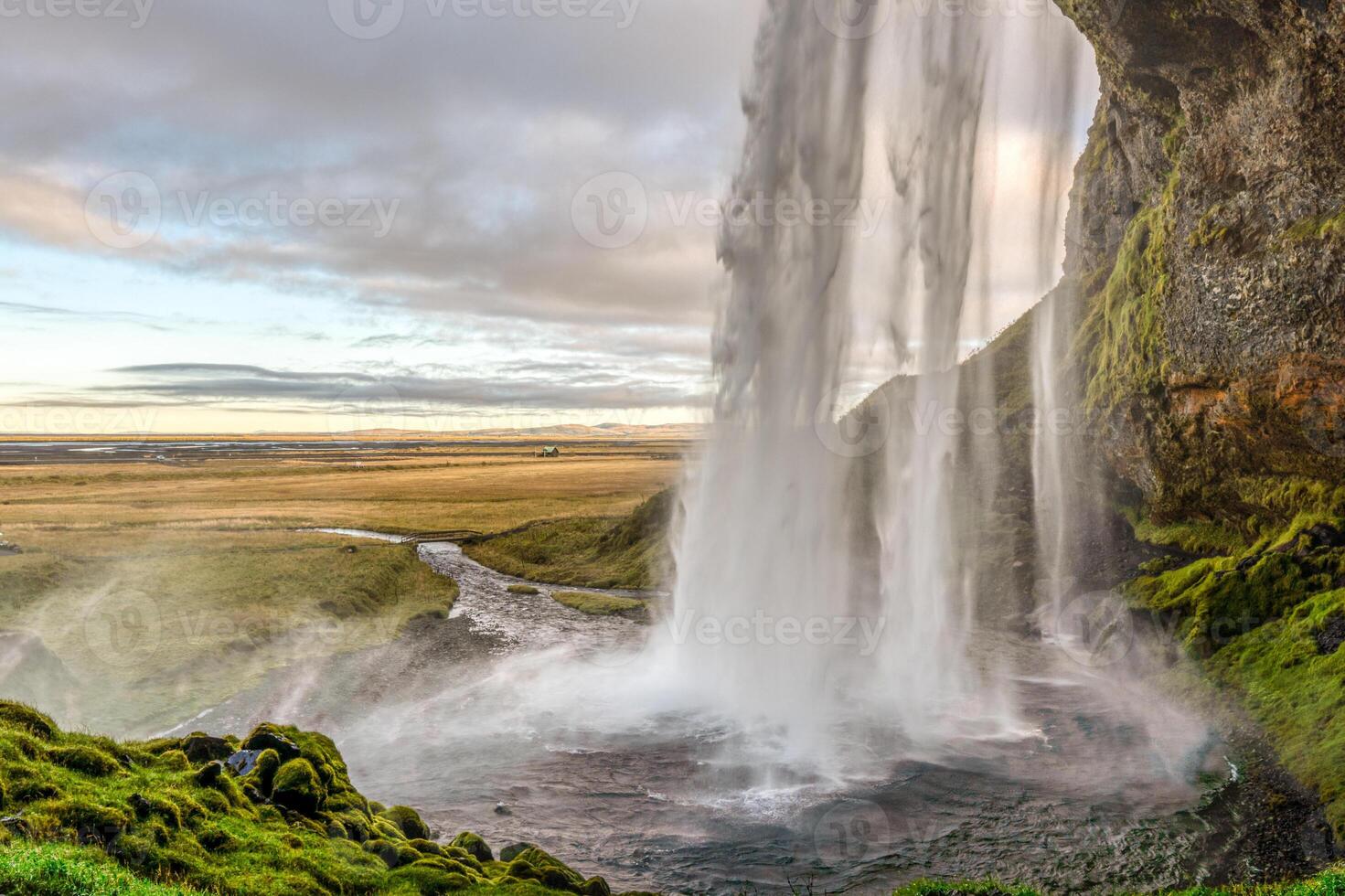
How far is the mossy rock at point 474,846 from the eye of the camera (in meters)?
15.7

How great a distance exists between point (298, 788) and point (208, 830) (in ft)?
9.53

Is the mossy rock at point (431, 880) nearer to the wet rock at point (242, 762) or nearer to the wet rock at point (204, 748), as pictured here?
the wet rock at point (242, 762)

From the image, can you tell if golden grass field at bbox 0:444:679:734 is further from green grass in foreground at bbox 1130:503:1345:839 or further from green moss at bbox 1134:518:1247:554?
green moss at bbox 1134:518:1247:554

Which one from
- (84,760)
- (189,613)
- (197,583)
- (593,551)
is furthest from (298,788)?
(593,551)

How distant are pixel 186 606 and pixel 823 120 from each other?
1467 inches

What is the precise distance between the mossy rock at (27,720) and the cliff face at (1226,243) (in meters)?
35.3

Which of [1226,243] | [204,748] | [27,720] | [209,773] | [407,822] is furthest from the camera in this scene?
[1226,243]

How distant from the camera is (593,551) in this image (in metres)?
57.3

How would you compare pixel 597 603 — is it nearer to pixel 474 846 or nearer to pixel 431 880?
pixel 474 846

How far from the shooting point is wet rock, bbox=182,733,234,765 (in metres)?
15.8

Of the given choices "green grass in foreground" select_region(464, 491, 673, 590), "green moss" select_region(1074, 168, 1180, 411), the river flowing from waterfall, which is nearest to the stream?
the river flowing from waterfall

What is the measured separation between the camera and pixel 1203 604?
29.2 meters

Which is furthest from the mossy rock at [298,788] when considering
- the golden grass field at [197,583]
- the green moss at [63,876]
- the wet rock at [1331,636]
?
the wet rock at [1331,636]

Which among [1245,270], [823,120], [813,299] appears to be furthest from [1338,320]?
[823,120]
